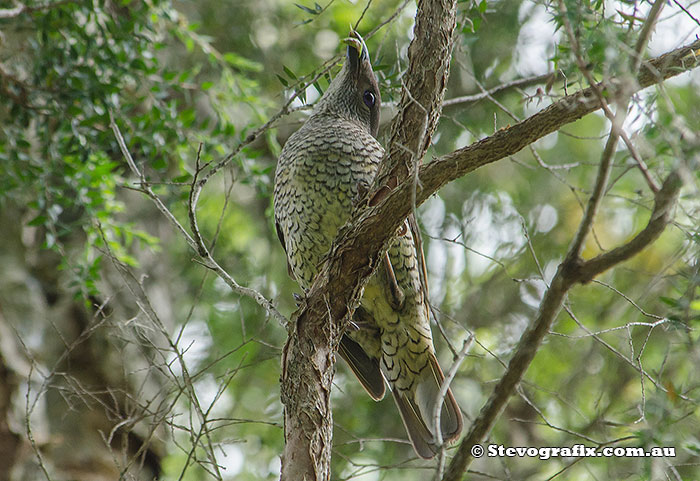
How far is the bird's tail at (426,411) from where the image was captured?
3301 mm

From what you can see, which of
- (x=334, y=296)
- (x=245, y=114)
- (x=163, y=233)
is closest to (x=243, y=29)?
(x=245, y=114)

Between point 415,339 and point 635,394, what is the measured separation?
2549 mm

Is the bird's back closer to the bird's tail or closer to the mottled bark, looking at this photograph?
the bird's tail

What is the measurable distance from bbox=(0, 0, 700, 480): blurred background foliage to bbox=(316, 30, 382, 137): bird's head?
0.15 metres

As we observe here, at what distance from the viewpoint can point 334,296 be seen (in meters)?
2.42

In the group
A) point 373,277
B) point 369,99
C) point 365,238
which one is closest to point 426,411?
point 373,277

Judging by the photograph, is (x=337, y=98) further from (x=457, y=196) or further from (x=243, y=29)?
(x=243, y=29)

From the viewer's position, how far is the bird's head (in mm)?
3891

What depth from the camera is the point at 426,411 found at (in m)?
3.46

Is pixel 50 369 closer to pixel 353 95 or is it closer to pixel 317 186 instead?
pixel 317 186

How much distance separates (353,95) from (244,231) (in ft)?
8.56

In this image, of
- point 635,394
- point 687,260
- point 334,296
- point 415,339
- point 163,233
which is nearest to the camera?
point 687,260

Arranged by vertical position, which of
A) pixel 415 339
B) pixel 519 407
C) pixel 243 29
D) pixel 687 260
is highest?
pixel 243 29

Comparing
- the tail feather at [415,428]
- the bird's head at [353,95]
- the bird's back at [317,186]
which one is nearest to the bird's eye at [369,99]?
the bird's head at [353,95]
